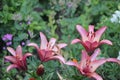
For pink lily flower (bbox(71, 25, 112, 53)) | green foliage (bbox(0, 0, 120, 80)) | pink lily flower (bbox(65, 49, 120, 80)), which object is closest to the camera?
pink lily flower (bbox(65, 49, 120, 80))

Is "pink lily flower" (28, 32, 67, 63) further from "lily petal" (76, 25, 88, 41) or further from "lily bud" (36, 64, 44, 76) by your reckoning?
"lily petal" (76, 25, 88, 41)

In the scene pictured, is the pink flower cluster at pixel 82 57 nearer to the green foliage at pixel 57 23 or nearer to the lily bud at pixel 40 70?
the lily bud at pixel 40 70

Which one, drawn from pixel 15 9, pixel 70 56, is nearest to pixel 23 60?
pixel 70 56

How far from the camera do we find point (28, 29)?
3387 millimetres

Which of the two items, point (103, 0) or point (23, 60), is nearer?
point (23, 60)

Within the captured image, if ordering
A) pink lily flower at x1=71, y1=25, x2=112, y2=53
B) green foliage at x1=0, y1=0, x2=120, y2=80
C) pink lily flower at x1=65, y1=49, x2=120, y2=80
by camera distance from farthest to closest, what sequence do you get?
1. green foliage at x1=0, y1=0, x2=120, y2=80
2. pink lily flower at x1=71, y1=25, x2=112, y2=53
3. pink lily flower at x1=65, y1=49, x2=120, y2=80

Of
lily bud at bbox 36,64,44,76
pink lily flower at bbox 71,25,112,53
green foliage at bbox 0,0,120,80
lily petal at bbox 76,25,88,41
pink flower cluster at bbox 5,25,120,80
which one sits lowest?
green foliage at bbox 0,0,120,80

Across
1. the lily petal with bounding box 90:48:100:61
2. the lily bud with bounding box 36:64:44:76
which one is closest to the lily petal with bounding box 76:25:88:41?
the lily petal with bounding box 90:48:100:61

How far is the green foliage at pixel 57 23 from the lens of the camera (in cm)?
247

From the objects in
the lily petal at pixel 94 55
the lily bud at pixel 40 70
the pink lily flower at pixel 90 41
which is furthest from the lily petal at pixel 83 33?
the lily bud at pixel 40 70

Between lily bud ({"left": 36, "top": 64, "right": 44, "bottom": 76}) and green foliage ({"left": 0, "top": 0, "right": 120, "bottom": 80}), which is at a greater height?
lily bud ({"left": 36, "top": 64, "right": 44, "bottom": 76})

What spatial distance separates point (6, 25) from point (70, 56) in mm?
1066

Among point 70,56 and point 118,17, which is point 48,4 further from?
point 70,56

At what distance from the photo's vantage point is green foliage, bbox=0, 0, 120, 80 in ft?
8.11
